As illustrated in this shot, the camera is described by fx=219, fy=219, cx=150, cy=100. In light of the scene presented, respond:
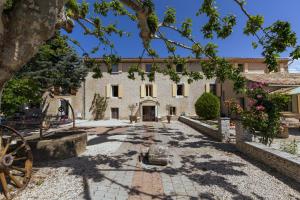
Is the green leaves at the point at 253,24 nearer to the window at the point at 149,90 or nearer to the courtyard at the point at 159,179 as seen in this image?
the courtyard at the point at 159,179

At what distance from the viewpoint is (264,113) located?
25.2 ft

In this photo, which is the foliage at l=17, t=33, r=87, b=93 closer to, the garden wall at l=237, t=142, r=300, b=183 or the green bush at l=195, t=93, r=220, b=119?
the green bush at l=195, t=93, r=220, b=119

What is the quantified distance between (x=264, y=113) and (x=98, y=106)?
21029 mm

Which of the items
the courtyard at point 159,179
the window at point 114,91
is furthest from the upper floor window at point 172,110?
the courtyard at point 159,179

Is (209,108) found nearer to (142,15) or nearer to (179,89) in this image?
(179,89)

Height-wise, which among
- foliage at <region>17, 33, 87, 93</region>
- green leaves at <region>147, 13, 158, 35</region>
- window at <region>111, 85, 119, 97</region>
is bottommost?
window at <region>111, 85, 119, 97</region>

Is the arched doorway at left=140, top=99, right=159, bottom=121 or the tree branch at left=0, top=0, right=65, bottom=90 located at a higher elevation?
the tree branch at left=0, top=0, right=65, bottom=90

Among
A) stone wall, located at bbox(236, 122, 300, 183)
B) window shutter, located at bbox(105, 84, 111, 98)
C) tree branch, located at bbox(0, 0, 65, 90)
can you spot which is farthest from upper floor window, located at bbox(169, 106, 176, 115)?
tree branch, located at bbox(0, 0, 65, 90)

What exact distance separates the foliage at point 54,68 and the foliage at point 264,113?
14876 millimetres

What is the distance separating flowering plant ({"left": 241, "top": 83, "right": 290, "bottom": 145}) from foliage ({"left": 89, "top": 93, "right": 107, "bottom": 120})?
20.2m

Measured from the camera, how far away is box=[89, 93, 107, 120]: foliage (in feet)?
85.4

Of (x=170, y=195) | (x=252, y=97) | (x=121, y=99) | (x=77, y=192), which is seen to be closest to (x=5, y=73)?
(x=77, y=192)

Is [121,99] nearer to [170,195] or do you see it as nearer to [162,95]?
[162,95]

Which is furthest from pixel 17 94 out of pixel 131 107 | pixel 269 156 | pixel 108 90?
pixel 269 156
